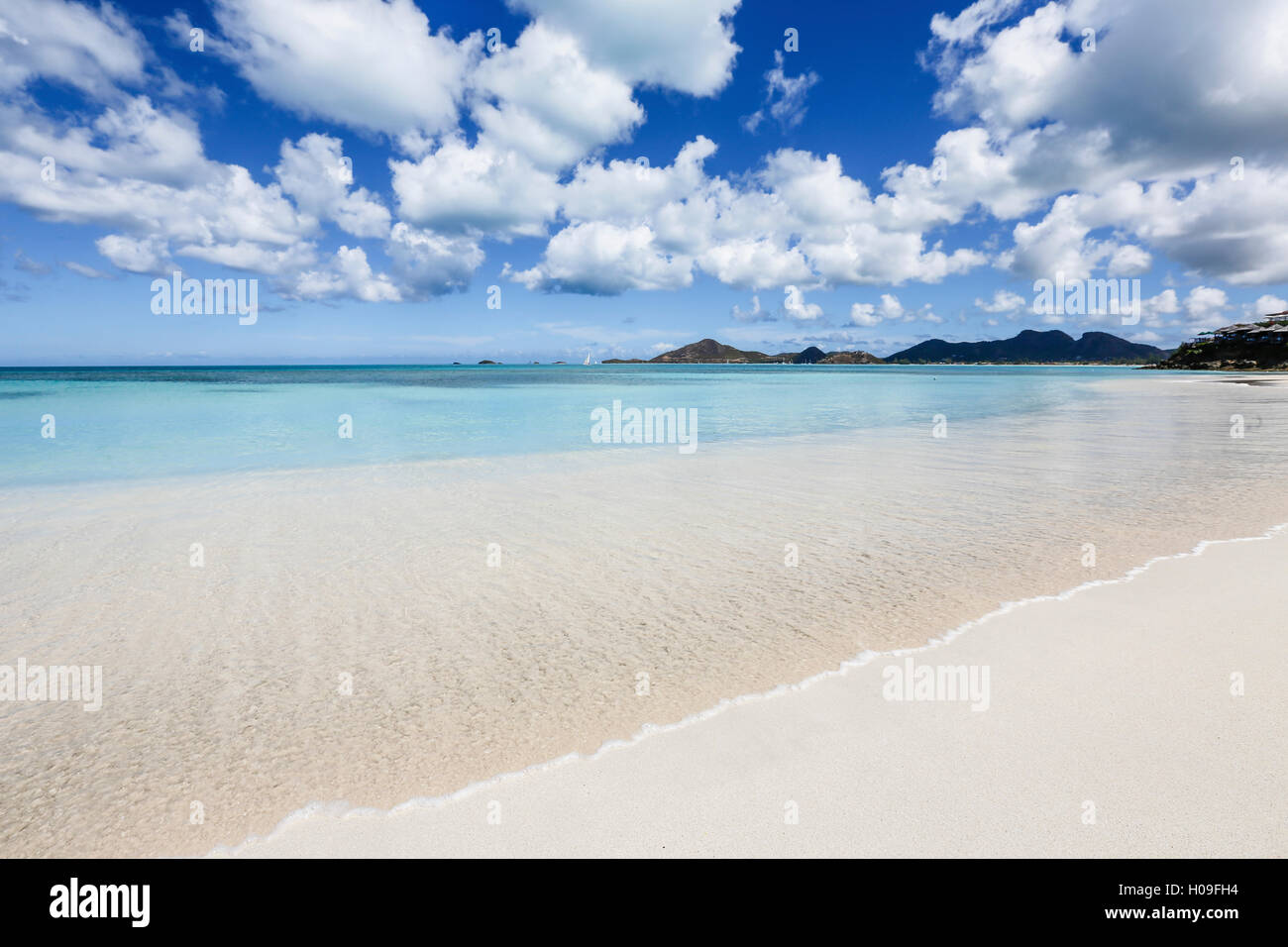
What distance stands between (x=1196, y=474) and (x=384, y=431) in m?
25.3

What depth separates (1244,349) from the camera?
108750mm

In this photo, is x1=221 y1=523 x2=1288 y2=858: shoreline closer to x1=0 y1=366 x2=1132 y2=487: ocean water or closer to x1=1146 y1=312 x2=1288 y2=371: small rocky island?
x1=0 y1=366 x2=1132 y2=487: ocean water

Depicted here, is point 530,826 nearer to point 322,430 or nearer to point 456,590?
point 456,590

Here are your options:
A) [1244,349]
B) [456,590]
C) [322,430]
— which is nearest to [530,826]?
[456,590]

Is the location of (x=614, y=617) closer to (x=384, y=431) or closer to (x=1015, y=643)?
(x=1015, y=643)

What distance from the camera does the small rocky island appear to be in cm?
10125

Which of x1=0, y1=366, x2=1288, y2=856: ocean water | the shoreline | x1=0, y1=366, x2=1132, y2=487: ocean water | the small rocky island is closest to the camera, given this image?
the shoreline

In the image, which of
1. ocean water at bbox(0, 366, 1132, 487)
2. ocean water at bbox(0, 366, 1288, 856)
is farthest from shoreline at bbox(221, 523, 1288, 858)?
ocean water at bbox(0, 366, 1132, 487)

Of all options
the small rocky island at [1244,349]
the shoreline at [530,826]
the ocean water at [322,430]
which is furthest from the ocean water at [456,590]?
the small rocky island at [1244,349]

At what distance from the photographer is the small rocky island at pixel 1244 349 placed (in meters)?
101

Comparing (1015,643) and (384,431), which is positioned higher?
(384,431)

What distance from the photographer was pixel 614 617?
20.3ft
